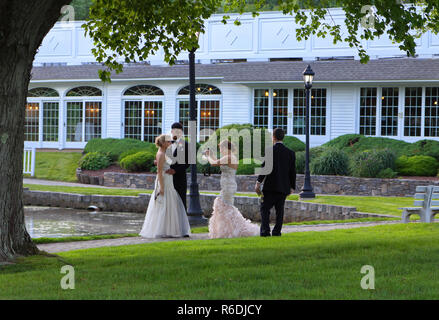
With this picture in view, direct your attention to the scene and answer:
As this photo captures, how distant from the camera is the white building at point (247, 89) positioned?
95.6 ft

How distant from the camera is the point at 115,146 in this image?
1255 inches

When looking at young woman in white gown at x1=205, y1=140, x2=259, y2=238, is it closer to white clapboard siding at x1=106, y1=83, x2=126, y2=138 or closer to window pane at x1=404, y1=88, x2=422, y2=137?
window pane at x1=404, y1=88, x2=422, y2=137

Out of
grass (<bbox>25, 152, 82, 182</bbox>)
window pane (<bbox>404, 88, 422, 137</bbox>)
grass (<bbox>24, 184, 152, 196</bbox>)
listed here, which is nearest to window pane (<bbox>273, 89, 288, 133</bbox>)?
window pane (<bbox>404, 88, 422, 137</bbox>)

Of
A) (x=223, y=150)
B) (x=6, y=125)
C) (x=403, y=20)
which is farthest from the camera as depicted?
(x=223, y=150)

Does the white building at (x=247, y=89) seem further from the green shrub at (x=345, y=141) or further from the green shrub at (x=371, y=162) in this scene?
the green shrub at (x=371, y=162)

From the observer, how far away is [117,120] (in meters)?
34.5

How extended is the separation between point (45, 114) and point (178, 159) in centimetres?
2466

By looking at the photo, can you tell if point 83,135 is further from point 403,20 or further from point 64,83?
point 403,20

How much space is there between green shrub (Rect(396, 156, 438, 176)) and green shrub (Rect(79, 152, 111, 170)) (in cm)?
1312

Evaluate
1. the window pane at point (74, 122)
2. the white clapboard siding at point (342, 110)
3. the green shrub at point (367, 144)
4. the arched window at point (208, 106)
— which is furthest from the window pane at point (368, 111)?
the window pane at point (74, 122)

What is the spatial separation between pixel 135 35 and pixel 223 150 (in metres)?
2.74

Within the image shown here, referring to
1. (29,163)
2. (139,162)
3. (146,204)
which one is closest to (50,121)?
(29,163)

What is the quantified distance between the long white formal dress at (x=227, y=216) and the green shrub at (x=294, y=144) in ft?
50.7

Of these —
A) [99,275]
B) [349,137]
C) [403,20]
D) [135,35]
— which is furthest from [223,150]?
[349,137]
